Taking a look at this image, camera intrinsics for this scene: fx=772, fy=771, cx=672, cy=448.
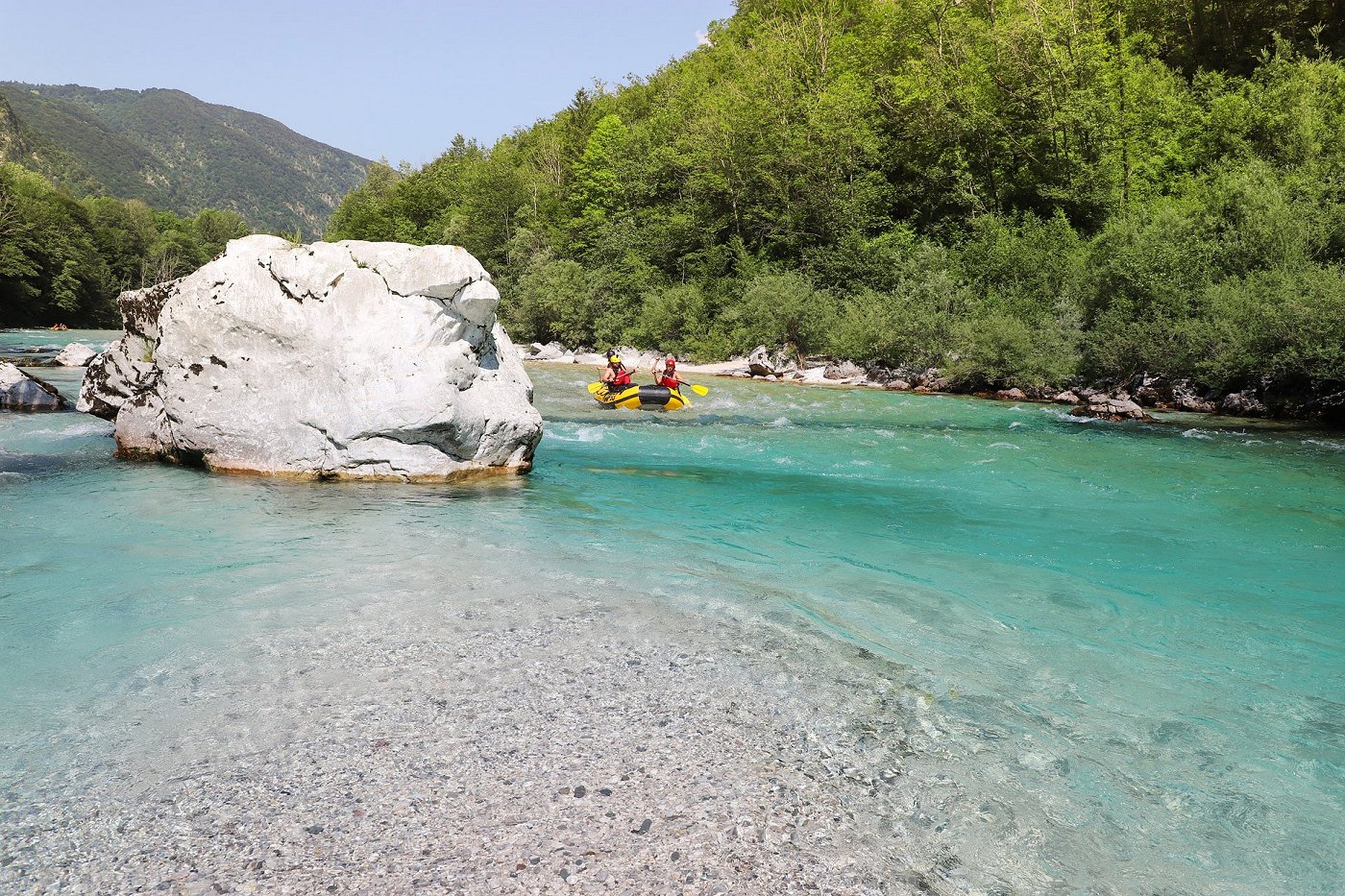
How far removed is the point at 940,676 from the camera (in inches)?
179

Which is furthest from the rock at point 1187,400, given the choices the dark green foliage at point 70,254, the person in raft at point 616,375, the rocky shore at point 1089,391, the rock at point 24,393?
the dark green foliage at point 70,254

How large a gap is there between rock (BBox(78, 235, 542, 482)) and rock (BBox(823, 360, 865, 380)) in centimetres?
2222

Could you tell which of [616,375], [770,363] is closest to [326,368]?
[616,375]

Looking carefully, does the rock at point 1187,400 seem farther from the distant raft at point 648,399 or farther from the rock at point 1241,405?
the distant raft at point 648,399

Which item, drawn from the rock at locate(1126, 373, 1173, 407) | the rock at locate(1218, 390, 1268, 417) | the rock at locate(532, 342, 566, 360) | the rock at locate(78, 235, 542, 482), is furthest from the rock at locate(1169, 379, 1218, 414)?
the rock at locate(532, 342, 566, 360)

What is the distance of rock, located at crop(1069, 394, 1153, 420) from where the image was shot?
63.2ft

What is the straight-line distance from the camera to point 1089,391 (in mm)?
23625

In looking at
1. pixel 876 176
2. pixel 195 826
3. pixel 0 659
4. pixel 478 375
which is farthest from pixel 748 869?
pixel 876 176

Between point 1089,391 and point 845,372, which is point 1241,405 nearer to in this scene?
point 1089,391

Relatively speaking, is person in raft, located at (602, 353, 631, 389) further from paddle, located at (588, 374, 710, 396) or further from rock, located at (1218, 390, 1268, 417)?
rock, located at (1218, 390, 1268, 417)

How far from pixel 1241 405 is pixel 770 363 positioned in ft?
56.3

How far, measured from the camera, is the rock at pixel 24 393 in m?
14.3

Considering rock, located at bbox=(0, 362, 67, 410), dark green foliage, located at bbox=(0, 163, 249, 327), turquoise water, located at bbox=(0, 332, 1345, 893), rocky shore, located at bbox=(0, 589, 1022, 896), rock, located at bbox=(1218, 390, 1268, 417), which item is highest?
dark green foliage, located at bbox=(0, 163, 249, 327)

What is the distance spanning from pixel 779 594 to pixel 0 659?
15.9 ft
